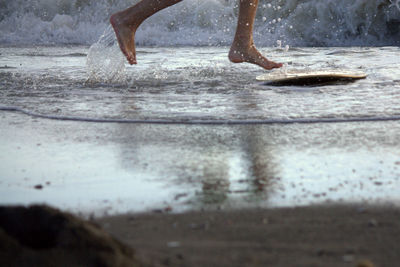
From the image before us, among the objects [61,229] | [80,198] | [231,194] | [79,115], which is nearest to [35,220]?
[61,229]

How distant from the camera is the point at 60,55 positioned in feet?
25.5

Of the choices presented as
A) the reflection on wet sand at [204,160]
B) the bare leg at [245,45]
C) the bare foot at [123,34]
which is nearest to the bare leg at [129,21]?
the bare foot at [123,34]

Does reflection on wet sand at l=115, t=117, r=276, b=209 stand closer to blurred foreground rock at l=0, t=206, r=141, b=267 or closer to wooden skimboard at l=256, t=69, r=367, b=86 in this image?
blurred foreground rock at l=0, t=206, r=141, b=267

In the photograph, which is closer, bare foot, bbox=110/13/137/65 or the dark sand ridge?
the dark sand ridge

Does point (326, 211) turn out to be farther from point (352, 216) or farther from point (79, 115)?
point (79, 115)

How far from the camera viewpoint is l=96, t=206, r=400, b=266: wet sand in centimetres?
143

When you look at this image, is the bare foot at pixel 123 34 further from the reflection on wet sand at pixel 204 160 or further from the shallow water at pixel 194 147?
the reflection on wet sand at pixel 204 160

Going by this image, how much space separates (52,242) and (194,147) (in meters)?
1.32

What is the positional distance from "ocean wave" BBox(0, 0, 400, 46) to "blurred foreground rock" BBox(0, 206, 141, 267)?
30.4 ft

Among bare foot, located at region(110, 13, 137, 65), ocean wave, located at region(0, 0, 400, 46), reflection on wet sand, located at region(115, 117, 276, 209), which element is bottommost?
ocean wave, located at region(0, 0, 400, 46)

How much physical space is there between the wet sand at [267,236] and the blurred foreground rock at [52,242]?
107 mm

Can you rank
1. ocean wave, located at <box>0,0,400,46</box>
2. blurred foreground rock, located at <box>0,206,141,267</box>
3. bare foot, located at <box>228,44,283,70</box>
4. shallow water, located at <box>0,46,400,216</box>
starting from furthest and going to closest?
ocean wave, located at <box>0,0,400,46</box> < bare foot, located at <box>228,44,283,70</box> < shallow water, located at <box>0,46,400,216</box> < blurred foreground rock, located at <box>0,206,141,267</box>

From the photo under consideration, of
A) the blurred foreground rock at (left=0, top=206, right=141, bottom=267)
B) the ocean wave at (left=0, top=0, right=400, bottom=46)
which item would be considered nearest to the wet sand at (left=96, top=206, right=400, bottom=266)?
the blurred foreground rock at (left=0, top=206, right=141, bottom=267)

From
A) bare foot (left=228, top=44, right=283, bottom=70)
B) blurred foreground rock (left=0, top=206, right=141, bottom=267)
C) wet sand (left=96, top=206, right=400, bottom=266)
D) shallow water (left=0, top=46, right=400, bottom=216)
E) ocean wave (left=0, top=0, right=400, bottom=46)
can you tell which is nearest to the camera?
blurred foreground rock (left=0, top=206, right=141, bottom=267)
